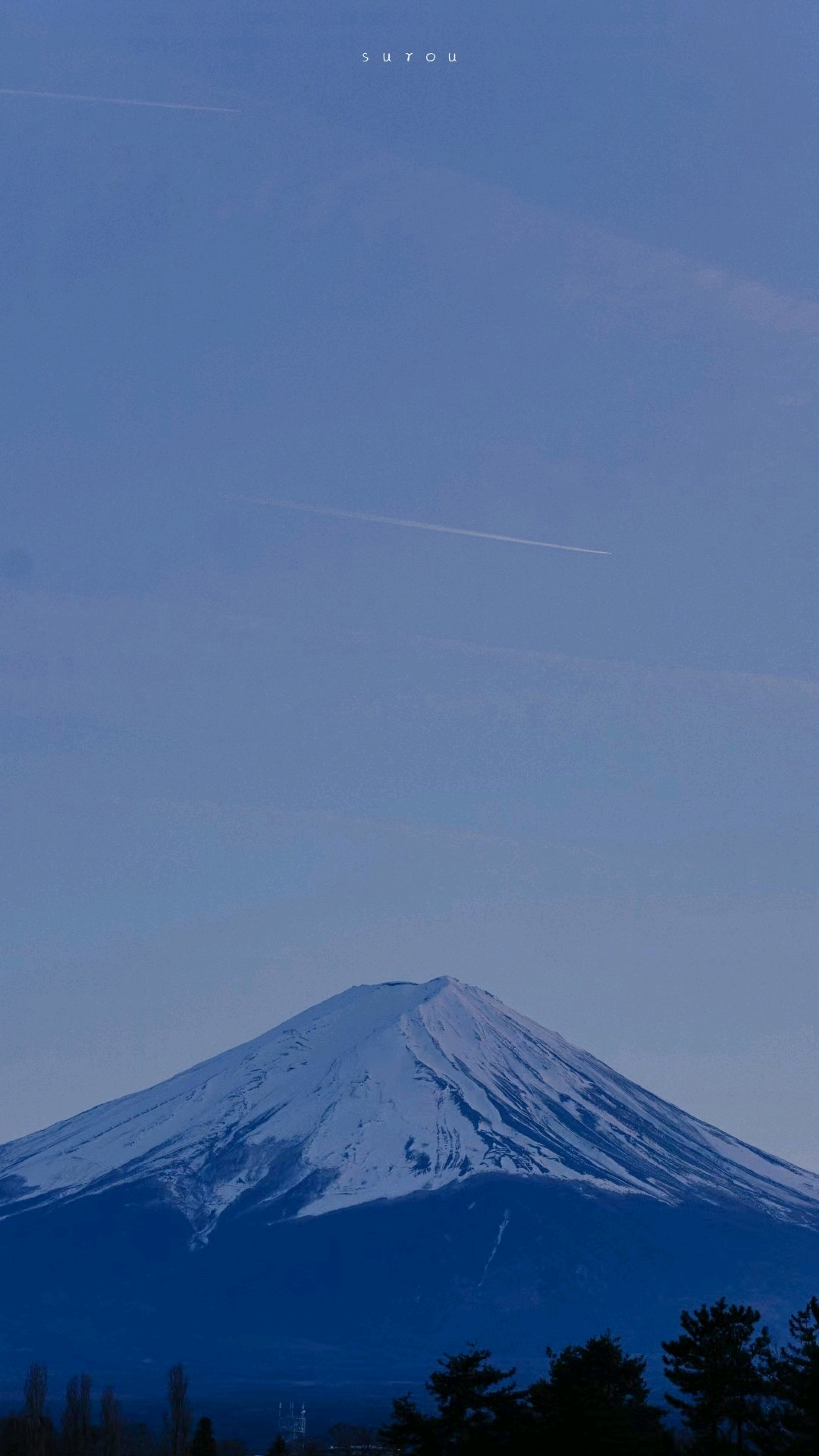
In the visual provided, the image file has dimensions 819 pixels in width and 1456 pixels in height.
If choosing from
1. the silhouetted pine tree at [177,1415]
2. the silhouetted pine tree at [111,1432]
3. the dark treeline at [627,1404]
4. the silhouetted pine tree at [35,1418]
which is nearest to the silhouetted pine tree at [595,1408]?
the dark treeline at [627,1404]

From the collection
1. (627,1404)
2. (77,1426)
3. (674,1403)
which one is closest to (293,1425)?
(77,1426)

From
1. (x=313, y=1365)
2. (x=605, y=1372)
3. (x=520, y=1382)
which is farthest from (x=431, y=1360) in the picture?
(x=605, y=1372)

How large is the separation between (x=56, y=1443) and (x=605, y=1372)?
4280 cm

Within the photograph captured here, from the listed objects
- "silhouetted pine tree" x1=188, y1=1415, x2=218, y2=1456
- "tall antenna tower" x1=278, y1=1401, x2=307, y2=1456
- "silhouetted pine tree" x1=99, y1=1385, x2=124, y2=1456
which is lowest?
"tall antenna tower" x1=278, y1=1401, x2=307, y2=1456

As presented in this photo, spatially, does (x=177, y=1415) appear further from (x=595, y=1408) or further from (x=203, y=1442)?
(x=595, y=1408)

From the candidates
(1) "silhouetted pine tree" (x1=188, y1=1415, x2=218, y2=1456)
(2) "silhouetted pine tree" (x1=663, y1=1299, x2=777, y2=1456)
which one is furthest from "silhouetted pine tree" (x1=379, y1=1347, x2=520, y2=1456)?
(1) "silhouetted pine tree" (x1=188, y1=1415, x2=218, y2=1456)

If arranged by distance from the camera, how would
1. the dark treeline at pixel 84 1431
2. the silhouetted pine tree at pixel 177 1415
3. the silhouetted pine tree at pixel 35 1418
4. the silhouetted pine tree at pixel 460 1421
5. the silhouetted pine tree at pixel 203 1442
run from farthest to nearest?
the silhouetted pine tree at pixel 177 1415 < the dark treeline at pixel 84 1431 < the silhouetted pine tree at pixel 35 1418 < the silhouetted pine tree at pixel 203 1442 < the silhouetted pine tree at pixel 460 1421

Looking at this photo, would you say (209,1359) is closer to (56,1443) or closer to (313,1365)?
(313,1365)

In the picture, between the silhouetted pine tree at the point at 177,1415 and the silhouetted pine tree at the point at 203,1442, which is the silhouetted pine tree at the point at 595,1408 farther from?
the silhouetted pine tree at the point at 177,1415

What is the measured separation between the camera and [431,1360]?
19612cm

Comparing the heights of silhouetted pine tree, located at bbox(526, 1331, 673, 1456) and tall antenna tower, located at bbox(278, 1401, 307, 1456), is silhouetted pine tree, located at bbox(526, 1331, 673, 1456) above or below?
above

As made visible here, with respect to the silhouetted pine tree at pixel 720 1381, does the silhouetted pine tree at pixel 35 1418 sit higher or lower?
lower

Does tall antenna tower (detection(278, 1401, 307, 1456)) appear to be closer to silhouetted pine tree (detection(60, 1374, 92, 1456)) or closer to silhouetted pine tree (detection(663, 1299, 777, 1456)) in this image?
silhouetted pine tree (detection(60, 1374, 92, 1456))

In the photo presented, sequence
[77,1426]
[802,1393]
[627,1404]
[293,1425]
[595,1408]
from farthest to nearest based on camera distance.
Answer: [293,1425]
[77,1426]
[627,1404]
[802,1393]
[595,1408]
